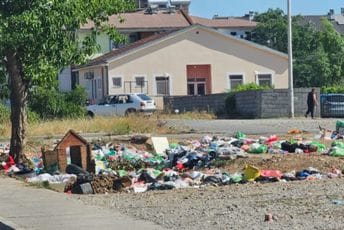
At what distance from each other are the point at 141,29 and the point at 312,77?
19542 mm

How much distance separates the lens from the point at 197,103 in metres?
56.5

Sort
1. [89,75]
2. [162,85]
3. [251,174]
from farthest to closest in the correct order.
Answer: [89,75] → [162,85] → [251,174]

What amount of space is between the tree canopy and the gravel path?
5885 millimetres

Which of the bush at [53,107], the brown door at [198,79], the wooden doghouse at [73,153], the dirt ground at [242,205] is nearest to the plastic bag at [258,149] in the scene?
the wooden doghouse at [73,153]

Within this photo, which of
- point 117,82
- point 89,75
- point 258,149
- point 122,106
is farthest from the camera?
point 89,75

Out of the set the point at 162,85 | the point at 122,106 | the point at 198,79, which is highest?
the point at 198,79

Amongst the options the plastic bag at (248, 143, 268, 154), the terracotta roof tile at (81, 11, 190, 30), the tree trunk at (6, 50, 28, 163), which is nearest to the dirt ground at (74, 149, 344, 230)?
the plastic bag at (248, 143, 268, 154)

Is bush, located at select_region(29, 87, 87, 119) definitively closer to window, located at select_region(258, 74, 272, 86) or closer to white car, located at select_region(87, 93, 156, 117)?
white car, located at select_region(87, 93, 156, 117)

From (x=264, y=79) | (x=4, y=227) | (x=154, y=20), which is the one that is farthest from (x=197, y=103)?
(x=4, y=227)

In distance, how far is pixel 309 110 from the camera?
48219 millimetres

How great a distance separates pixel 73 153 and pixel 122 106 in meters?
32.5

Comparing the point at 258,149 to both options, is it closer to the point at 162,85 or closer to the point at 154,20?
the point at 162,85

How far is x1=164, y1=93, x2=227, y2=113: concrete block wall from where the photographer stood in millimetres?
54281

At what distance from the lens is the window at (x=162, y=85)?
213ft
